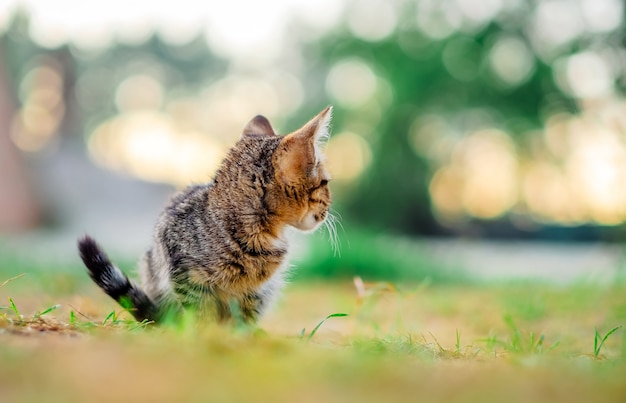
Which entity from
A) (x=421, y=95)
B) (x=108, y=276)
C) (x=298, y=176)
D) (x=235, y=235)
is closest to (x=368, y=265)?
(x=298, y=176)

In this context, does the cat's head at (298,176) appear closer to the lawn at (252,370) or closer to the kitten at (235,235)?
the kitten at (235,235)

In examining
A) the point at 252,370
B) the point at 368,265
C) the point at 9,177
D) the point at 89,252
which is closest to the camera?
the point at 252,370

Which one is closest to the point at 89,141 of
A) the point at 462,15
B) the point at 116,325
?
the point at 462,15

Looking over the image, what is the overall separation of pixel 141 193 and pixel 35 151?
355 cm

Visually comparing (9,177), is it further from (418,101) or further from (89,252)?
(89,252)

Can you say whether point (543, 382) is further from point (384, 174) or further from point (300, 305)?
point (384, 174)

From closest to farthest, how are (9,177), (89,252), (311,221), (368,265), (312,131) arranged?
(89,252) < (312,131) < (311,221) < (368,265) < (9,177)

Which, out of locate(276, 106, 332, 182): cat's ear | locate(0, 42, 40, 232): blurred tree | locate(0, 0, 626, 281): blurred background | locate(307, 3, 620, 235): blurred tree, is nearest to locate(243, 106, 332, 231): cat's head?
locate(276, 106, 332, 182): cat's ear

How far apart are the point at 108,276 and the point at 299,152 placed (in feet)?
3.01

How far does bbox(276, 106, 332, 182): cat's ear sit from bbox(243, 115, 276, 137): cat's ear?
446mm

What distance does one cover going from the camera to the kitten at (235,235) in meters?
2.42

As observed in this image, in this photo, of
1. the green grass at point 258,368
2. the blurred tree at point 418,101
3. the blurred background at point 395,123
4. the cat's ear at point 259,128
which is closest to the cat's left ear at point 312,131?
the cat's ear at point 259,128

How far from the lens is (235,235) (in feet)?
8.14

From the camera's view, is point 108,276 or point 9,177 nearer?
point 108,276
